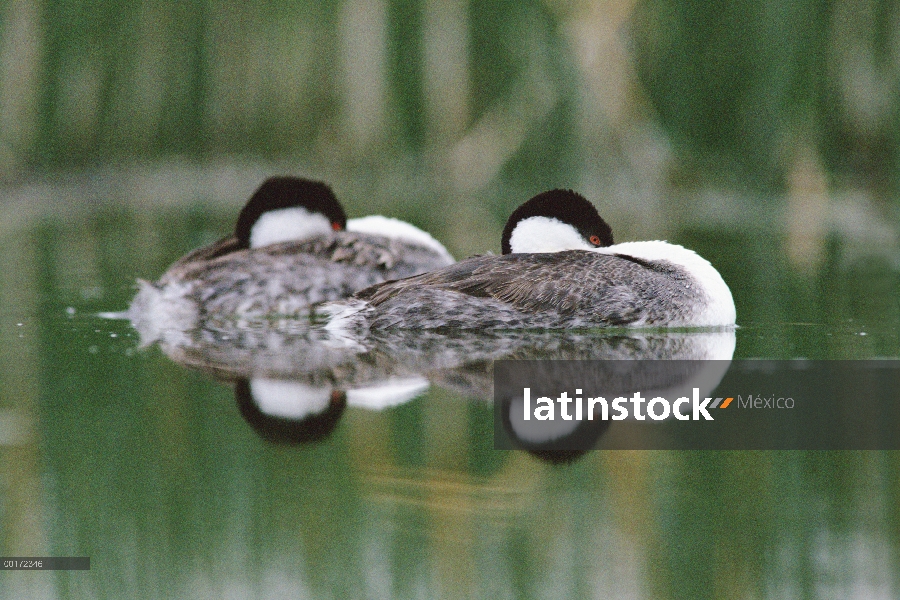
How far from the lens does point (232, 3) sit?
1072 centimetres

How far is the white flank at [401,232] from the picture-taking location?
7516 mm

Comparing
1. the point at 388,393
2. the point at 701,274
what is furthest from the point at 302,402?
the point at 701,274

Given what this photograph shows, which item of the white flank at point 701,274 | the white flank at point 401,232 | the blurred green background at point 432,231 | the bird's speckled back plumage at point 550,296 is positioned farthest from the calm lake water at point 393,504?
the white flank at point 401,232

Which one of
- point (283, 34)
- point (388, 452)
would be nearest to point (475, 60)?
point (283, 34)

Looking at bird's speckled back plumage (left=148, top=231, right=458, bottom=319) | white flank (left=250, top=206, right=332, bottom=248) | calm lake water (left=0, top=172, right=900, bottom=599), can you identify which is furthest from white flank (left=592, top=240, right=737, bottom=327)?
white flank (left=250, top=206, right=332, bottom=248)

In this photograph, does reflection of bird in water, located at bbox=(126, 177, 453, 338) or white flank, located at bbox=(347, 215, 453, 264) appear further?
white flank, located at bbox=(347, 215, 453, 264)

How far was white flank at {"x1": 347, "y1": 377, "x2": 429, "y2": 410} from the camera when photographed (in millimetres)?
4488

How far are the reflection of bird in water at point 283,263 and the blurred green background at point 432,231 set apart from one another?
1.34 feet

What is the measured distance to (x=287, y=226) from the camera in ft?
24.3

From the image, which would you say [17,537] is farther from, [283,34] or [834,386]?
[283,34]

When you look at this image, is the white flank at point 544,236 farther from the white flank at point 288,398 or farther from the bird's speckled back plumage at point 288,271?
the white flank at point 288,398

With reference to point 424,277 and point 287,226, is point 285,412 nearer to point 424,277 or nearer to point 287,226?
point 424,277

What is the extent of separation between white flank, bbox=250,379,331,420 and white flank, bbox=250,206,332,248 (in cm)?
260

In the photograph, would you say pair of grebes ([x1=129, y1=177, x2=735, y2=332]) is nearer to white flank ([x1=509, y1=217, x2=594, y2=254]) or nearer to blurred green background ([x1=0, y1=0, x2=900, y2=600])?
white flank ([x1=509, y1=217, x2=594, y2=254])
